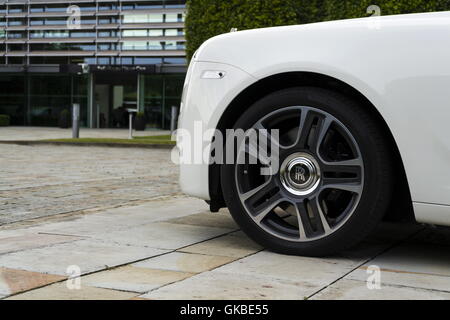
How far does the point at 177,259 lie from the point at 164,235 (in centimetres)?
75

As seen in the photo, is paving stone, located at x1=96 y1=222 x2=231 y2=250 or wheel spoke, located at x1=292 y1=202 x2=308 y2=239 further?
paving stone, located at x1=96 y1=222 x2=231 y2=250

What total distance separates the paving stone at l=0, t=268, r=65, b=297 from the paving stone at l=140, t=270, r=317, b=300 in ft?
1.66

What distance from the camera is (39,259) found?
326cm

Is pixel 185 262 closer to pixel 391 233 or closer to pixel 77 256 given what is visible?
pixel 77 256

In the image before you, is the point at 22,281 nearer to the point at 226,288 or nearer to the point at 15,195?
the point at 226,288

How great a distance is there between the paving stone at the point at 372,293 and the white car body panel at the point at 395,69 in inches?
22.4

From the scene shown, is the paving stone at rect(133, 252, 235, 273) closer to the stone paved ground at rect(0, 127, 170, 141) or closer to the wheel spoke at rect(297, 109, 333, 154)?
the wheel spoke at rect(297, 109, 333, 154)

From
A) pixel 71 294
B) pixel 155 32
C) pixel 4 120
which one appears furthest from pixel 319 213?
pixel 155 32

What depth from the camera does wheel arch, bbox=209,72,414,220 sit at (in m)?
3.41

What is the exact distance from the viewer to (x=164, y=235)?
411 cm

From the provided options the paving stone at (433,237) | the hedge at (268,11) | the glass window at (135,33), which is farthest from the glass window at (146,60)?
the paving stone at (433,237)

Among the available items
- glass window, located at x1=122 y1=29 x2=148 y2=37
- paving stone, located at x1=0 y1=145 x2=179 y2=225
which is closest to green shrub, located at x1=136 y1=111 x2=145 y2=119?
glass window, located at x1=122 y1=29 x2=148 y2=37

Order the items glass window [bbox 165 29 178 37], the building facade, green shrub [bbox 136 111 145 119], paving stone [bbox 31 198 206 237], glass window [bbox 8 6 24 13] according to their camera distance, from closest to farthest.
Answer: paving stone [bbox 31 198 206 237], green shrub [bbox 136 111 145 119], the building facade, glass window [bbox 165 29 178 37], glass window [bbox 8 6 24 13]

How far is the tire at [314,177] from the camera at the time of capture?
3332 millimetres
